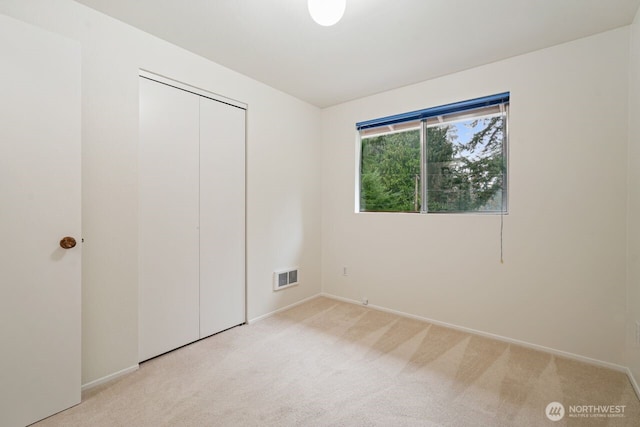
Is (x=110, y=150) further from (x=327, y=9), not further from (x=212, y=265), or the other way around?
(x=327, y=9)

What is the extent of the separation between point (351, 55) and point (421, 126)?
3.73 ft

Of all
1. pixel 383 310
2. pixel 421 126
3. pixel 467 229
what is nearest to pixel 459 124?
pixel 421 126

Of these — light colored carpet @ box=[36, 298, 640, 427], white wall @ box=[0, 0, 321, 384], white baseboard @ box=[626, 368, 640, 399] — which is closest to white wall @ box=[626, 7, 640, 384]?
white baseboard @ box=[626, 368, 640, 399]

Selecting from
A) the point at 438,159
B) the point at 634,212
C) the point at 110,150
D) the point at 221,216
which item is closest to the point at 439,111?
the point at 438,159

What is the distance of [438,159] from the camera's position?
297cm

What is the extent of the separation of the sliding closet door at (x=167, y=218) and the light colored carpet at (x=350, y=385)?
0.80 feet

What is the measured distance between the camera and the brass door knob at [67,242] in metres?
1.63

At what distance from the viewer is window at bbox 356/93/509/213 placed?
265 centimetres

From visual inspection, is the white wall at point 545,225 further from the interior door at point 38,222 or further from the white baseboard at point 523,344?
the interior door at point 38,222

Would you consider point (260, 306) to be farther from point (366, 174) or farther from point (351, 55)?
point (351, 55)

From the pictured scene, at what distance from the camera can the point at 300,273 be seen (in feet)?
11.5

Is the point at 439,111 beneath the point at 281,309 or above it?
above

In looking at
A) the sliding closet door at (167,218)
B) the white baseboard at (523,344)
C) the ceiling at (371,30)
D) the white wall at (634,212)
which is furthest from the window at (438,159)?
Result: the sliding closet door at (167,218)

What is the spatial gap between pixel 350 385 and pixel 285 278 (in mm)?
1578
